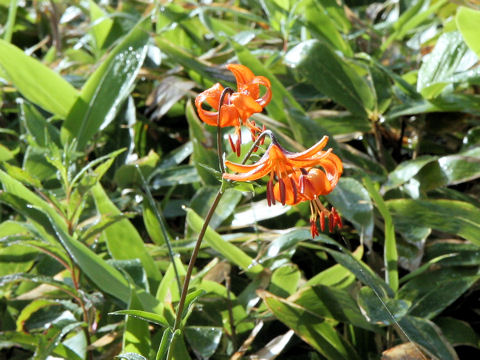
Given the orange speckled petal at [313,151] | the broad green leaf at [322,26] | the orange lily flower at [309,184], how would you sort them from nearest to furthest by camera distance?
the orange speckled petal at [313,151] → the orange lily flower at [309,184] → the broad green leaf at [322,26]

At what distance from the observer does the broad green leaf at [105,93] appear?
1.83 meters

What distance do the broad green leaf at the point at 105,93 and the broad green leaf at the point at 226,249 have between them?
0.50 metres

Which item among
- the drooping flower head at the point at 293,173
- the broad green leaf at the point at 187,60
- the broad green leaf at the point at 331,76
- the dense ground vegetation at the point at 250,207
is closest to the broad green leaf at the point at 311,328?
the dense ground vegetation at the point at 250,207

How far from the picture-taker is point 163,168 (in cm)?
187

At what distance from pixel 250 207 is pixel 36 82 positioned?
73 cm

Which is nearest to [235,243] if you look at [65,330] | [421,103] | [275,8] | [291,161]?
[65,330]

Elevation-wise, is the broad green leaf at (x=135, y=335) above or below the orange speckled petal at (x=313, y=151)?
below

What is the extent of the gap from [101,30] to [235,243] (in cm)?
110

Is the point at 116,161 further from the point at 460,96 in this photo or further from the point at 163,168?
the point at 460,96

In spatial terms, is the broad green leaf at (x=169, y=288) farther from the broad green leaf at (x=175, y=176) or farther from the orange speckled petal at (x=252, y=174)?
the orange speckled petal at (x=252, y=174)

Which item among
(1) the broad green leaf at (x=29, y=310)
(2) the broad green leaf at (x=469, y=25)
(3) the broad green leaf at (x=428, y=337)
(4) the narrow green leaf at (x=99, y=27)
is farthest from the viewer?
(4) the narrow green leaf at (x=99, y=27)

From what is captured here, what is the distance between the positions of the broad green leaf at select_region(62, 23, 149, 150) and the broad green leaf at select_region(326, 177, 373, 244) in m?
0.65

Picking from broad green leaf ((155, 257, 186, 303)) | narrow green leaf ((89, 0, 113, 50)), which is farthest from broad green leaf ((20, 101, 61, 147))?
broad green leaf ((155, 257, 186, 303))

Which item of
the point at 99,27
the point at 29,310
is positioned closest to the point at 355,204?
the point at 29,310
